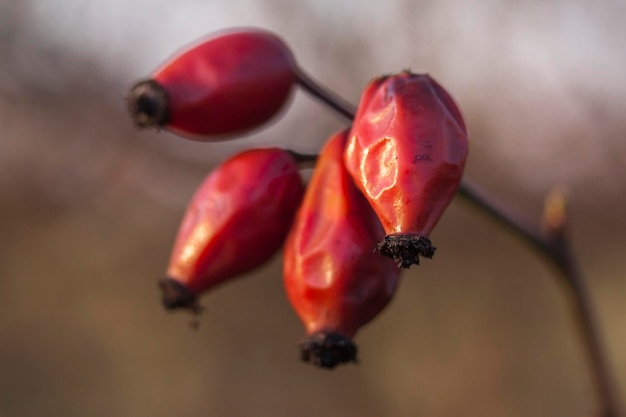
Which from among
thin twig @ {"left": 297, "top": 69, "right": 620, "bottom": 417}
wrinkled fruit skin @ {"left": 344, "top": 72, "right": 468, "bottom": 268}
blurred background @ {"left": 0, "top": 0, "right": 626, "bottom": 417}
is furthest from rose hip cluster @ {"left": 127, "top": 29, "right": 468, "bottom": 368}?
blurred background @ {"left": 0, "top": 0, "right": 626, "bottom": 417}

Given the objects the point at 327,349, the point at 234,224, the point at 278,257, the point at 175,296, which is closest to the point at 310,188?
the point at 234,224

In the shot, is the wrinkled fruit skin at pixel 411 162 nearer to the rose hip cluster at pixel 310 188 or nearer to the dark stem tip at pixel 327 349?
the rose hip cluster at pixel 310 188

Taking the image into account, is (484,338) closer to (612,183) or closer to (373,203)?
(612,183)

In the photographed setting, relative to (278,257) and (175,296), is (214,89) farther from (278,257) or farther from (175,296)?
(278,257)

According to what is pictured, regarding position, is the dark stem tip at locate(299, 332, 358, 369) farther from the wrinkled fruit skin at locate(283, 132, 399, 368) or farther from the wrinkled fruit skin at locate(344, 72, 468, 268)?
the wrinkled fruit skin at locate(344, 72, 468, 268)

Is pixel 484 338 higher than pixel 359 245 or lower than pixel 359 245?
lower

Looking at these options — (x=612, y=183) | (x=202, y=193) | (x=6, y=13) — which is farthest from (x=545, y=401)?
(x=6, y=13)

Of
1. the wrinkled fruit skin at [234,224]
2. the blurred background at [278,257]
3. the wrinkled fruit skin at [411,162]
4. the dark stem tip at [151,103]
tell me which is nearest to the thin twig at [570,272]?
the wrinkled fruit skin at [234,224]
